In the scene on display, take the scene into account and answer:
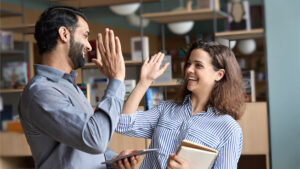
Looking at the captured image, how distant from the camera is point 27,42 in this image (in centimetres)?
354

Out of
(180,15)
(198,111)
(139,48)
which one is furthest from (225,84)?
(180,15)

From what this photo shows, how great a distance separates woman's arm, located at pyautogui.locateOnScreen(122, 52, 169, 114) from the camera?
4.78 ft

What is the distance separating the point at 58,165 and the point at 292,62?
108 inches

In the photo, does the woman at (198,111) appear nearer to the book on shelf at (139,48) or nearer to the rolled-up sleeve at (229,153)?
the rolled-up sleeve at (229,153)

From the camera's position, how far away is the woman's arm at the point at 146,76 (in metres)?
1.46

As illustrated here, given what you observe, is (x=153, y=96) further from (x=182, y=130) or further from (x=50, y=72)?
(x=50, y=72)

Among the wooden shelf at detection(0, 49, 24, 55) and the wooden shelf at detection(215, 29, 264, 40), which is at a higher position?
the wooden shelf at detection(215, 29, 264, 40)

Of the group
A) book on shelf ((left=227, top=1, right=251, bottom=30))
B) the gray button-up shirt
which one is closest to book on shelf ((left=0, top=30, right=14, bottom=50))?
book on shelf ((left=227, top=1, right=251, bottom=30))

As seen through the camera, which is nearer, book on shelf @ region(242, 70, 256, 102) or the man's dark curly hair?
the man's dark curly hair

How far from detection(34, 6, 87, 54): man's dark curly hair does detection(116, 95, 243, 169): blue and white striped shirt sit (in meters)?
0.49

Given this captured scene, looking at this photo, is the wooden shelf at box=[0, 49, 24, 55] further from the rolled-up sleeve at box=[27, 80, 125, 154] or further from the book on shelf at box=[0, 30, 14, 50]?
the rolled-up sleeve at box=[27, 80, 125, 154]

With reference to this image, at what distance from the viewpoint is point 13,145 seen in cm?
334

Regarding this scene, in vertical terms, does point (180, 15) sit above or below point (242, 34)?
above

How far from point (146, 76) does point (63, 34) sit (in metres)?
0.38
